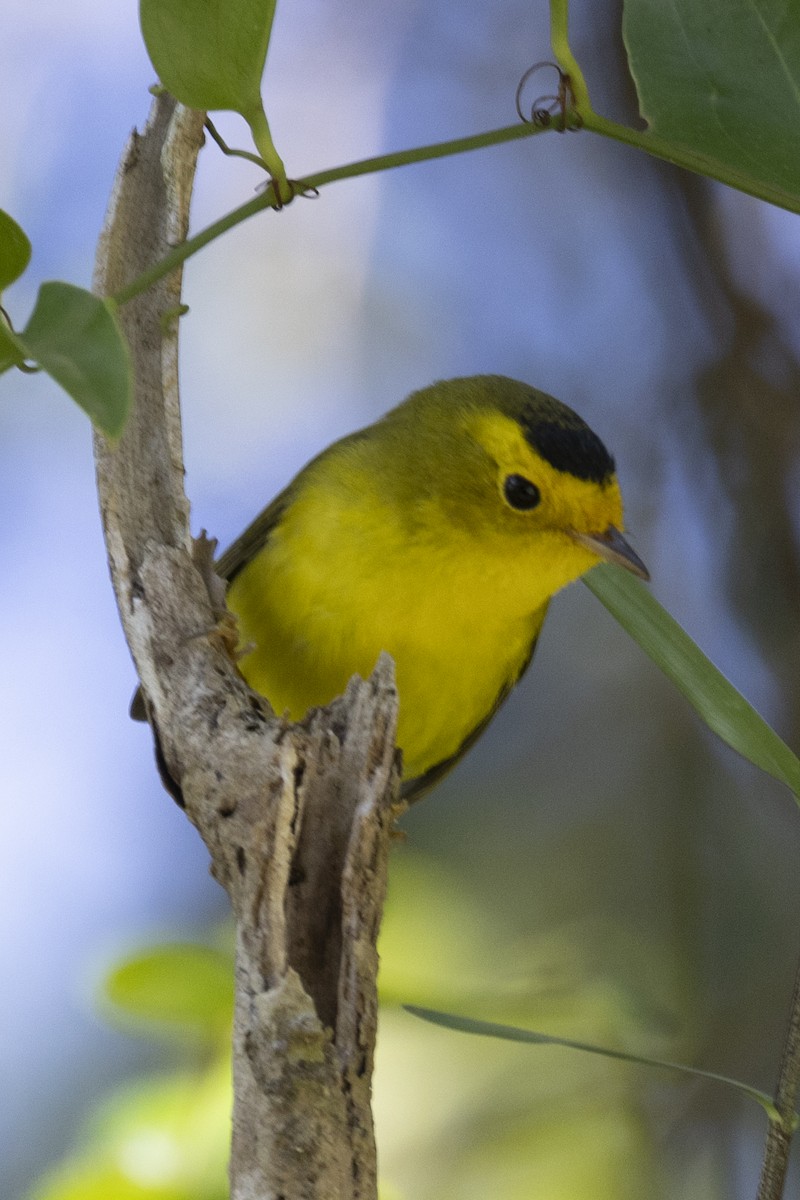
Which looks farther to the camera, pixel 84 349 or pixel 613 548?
pixel 613 548

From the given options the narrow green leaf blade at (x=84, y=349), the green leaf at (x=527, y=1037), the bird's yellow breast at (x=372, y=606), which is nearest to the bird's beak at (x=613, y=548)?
the bird's yellow breast at (x=372, y=606)

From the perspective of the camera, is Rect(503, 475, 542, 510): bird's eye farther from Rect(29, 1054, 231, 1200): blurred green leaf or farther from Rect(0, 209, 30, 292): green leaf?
Rect(0, 209, 30, 292): green leaf

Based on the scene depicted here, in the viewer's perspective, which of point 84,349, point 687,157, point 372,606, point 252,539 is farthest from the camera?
point 252,539

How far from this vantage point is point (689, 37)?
960 mm

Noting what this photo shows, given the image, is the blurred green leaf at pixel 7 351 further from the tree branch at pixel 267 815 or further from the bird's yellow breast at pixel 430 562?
the bird's yellow breast at pixel 430 562

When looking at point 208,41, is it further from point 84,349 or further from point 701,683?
point 701,683

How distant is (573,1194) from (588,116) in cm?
207

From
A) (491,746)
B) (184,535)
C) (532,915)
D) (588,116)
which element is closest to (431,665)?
(184,535)

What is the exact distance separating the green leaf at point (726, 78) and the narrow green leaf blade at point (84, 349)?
0.44m

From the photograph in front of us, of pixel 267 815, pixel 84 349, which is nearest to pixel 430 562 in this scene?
pixel 267 815

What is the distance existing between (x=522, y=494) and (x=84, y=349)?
4.10 feet

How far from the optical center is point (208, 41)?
3.18 feet

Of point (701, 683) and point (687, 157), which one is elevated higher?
point (687, 157)

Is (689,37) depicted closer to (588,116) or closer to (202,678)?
(588,116)
